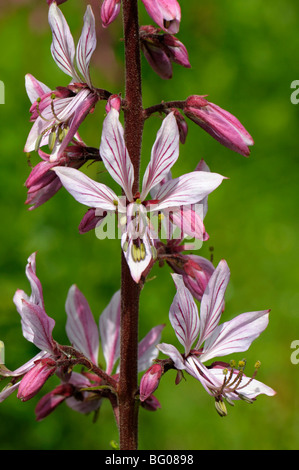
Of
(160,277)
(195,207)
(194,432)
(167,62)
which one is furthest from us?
(160,277)

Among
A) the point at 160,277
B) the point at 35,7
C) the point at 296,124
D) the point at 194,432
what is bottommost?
the point at 194,432

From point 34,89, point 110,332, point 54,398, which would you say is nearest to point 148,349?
point 110,332

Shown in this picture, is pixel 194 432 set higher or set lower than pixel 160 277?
lower

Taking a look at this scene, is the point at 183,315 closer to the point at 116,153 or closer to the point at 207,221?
the point at 116,153

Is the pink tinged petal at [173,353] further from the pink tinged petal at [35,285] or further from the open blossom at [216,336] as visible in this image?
the pink tinged petal at [35,285]

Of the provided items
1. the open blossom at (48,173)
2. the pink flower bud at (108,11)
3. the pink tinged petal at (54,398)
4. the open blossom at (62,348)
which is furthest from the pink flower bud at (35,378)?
the pink flower bud at (108,11)
